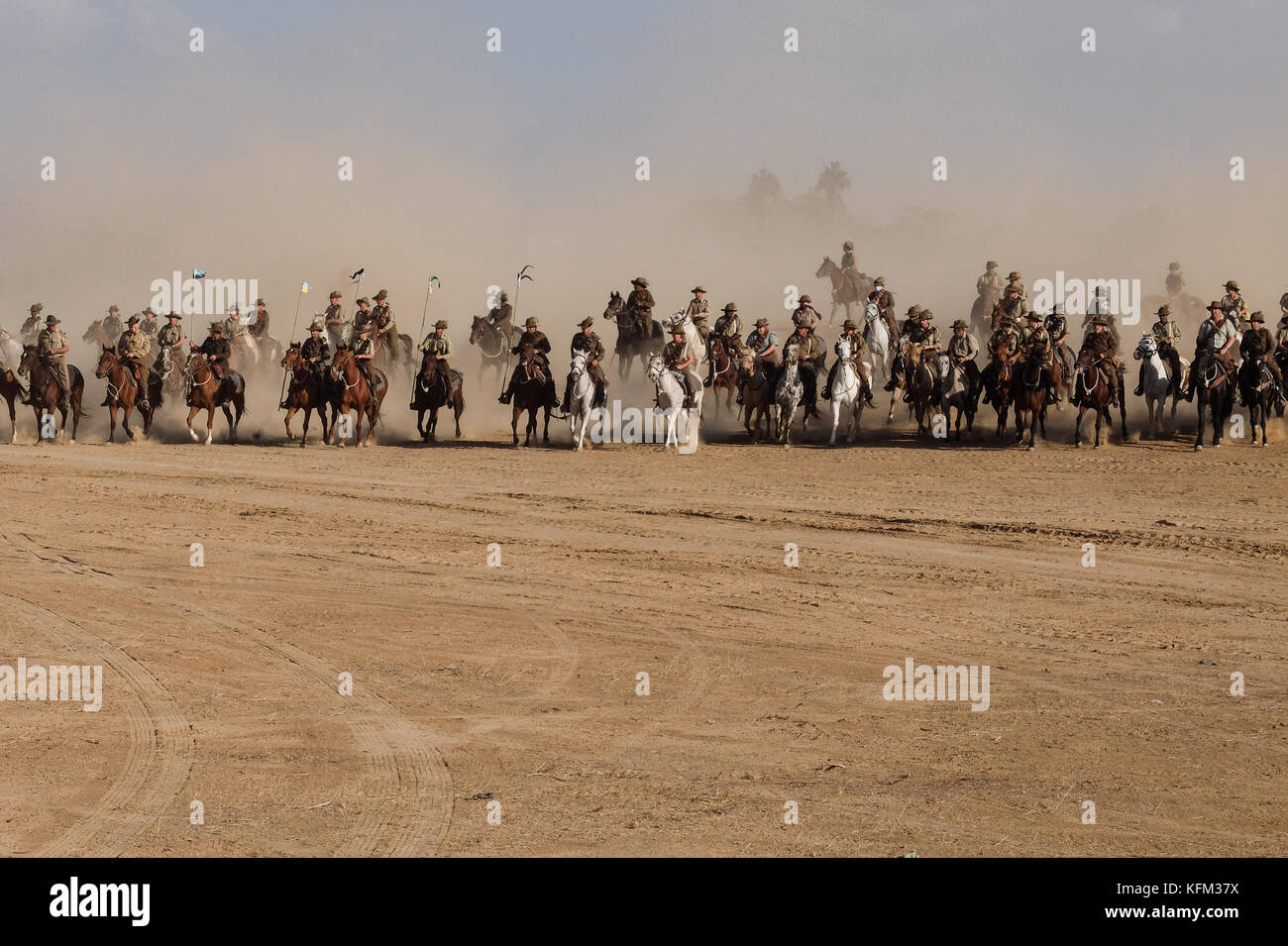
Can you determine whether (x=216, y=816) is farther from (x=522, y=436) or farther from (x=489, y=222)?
(x=489, y=222)

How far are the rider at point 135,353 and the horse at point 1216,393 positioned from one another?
2171 cm

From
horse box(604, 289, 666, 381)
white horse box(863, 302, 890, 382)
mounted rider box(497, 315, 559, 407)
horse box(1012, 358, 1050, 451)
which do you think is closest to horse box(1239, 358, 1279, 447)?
horse box(1012, 358, 1050, 451)

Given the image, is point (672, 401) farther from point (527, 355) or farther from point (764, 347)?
point (527, 355)

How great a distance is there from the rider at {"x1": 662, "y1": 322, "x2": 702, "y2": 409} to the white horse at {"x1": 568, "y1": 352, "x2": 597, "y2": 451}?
5.41ft

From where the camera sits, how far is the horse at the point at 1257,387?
2936 cm

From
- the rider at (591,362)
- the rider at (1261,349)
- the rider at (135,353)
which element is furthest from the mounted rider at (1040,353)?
the rider at (135,353)

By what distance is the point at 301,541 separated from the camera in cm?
1995

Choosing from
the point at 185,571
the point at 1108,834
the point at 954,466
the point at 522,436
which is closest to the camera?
the point at 1108,834

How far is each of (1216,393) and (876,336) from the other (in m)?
9.04

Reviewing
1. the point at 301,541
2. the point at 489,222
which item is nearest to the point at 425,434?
the point at 301,541

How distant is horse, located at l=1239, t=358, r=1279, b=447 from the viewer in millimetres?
29359

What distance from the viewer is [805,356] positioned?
3170 centimetres

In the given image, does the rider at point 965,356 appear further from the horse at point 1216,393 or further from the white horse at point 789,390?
the horse at point 1216,393
